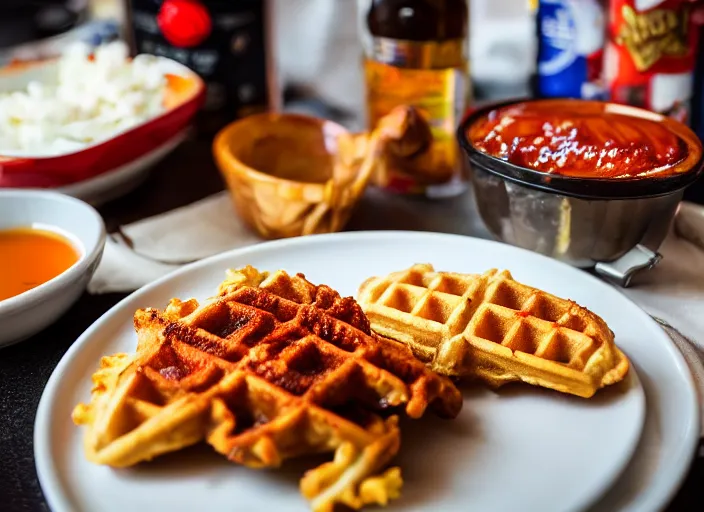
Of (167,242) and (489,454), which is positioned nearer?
(489,454)

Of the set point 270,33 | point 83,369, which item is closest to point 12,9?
point 270,33

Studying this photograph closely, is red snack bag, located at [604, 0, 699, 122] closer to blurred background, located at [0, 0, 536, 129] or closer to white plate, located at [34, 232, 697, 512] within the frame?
blurred background, located at [0, 0, 536, 129]

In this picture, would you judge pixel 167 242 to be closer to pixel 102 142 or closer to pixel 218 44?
pixel 102 142

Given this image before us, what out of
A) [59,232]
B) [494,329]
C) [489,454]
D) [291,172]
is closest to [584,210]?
[494,329]

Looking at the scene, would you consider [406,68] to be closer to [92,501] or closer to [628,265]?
[628,265]

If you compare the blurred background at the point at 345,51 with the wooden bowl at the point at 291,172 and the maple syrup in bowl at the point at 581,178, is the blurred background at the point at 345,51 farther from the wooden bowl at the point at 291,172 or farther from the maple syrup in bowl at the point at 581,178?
the maple syrup in bowl at the point at 581,178

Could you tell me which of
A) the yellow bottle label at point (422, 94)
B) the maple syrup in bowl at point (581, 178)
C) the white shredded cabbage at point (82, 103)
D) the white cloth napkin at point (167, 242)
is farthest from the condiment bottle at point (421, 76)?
the white shredded cabbage at point (82, 103)
